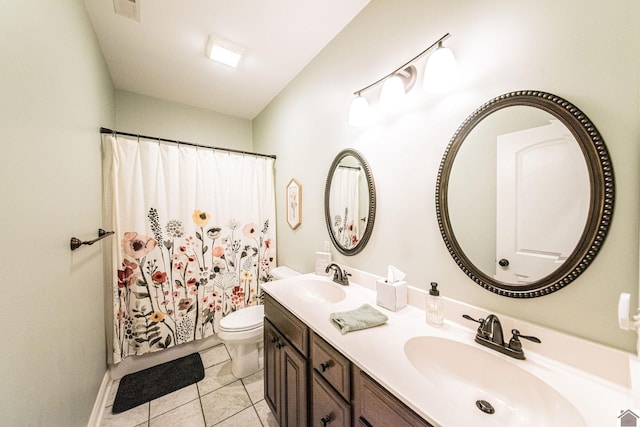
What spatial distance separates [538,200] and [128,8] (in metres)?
2.36

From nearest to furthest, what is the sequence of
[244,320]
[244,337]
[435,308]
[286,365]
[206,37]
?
1. [435,308]
2. [286,365]
3. [206,37]
4. [244,337]
5. [244,320]

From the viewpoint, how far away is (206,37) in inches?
63.9

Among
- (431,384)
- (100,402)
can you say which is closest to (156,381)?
(100,402)

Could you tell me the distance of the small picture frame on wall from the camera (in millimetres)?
2082

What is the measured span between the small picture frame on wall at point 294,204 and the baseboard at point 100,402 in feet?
5.85

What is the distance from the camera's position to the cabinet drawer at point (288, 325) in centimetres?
104

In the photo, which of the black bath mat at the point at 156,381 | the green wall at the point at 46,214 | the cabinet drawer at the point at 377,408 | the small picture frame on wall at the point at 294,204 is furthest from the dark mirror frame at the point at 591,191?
the black bath mat at the point at 156,381

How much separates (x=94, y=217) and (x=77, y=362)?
87 centimetres

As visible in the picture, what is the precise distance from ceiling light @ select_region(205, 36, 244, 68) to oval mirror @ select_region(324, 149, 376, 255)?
1.17 metres

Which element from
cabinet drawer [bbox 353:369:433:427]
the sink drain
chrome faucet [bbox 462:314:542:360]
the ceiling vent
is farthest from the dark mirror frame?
the ceiling vent

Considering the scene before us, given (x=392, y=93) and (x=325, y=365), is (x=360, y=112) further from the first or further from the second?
(x=325, y=365)

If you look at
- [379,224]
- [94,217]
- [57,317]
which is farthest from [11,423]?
[379,224]

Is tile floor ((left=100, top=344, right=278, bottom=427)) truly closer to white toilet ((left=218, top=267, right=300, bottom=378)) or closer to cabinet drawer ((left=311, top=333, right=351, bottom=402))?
white toilet ((left=218, top=267, right=300, bottom=378))

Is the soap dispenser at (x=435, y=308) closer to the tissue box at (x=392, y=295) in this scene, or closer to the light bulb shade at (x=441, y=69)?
the tissue box at (x=392, y=295)
